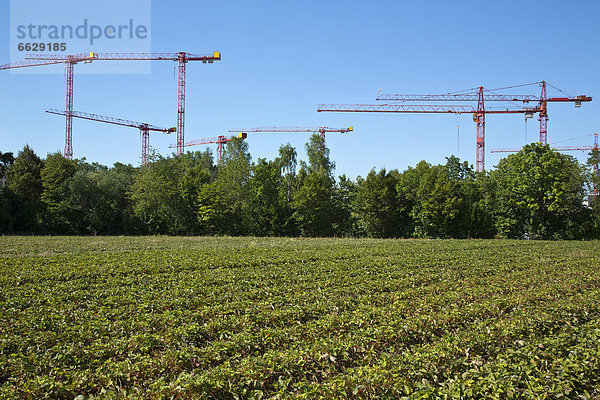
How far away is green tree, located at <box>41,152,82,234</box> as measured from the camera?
57.5 meters

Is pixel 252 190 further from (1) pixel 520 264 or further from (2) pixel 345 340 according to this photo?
(2) pixel 345 340

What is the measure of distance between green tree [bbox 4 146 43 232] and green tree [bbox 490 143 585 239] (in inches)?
2635

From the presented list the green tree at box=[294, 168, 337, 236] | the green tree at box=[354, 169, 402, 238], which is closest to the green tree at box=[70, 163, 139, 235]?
the green tree at box=[294, 168, 337, 236]

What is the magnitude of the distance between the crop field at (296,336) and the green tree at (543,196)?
131 feet

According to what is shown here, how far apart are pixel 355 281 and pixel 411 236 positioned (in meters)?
44.8

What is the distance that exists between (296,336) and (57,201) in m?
61.3

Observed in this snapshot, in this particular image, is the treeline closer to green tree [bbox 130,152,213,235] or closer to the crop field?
green tree [bbox 130,152,213,235]

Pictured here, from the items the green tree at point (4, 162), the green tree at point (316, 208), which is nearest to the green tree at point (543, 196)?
the green tree at point (316, 208)

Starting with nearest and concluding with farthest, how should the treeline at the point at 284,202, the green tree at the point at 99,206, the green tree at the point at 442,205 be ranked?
the treeline at the point at 284,202
the green tree at the point at 442,205
the green tree at the point at 99,206

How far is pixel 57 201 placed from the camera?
58.7m

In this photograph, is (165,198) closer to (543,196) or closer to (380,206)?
(380,206)

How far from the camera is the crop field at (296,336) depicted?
259 inches

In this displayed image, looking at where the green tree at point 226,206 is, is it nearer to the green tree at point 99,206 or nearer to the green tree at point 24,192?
the green tree at point 99,206

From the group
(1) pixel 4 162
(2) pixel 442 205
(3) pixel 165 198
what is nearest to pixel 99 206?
(3) pixel 165 198
